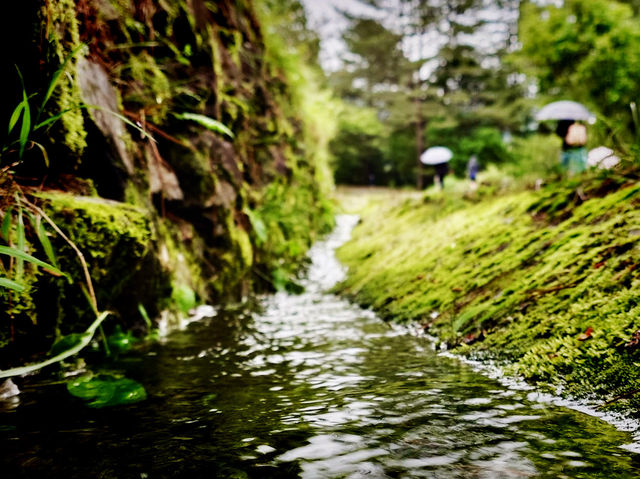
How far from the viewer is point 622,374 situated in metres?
2.38

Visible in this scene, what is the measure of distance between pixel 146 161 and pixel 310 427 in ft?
12.9

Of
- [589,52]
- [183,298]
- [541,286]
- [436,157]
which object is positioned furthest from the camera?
[589,52]

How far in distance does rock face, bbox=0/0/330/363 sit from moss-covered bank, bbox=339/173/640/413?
253cm

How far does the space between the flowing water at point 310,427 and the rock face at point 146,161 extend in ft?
2.82

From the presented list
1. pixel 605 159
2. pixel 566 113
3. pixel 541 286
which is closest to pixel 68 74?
pixel 541 286

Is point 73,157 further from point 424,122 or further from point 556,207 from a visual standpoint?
point 424,122

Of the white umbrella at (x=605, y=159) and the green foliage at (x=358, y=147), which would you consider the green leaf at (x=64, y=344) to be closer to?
the white umbrella at (x=605, y=159)

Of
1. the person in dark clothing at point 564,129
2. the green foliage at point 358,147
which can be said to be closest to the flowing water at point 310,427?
the person in dark clothing at point 564,129

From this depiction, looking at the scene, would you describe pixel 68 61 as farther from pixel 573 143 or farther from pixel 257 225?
pixel 573 143

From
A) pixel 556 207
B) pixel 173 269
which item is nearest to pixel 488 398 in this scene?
pixel 556 207

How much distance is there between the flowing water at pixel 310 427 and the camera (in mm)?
1855

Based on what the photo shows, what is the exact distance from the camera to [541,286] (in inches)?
148

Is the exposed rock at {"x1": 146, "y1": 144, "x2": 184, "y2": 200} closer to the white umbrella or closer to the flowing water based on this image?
the flowing water

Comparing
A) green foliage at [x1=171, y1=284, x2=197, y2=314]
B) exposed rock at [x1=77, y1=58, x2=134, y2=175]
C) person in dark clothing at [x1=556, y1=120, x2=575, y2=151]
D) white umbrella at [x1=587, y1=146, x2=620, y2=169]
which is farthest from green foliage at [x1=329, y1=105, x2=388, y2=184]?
exposed rock at [x1=77, y1=58, x2=134, y2=175]
